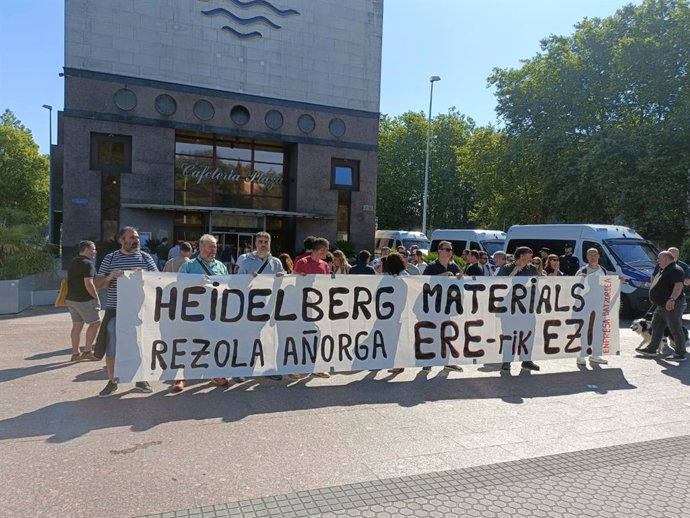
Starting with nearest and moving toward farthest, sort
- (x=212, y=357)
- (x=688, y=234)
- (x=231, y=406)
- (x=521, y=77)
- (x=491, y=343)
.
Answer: (x=231, y=406) → (x=212, y=357) → (x=491, y=343) → (x=688, y=234) → (x=521, y=77)

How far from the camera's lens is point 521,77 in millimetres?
31281

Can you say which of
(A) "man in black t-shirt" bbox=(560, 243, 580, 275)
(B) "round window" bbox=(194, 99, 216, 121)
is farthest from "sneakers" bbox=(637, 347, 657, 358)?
(B) "round window" bbox=(194, 99, 216, 121)

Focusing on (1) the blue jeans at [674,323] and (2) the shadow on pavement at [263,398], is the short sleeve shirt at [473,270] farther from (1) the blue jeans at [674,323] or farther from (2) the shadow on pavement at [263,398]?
(1) the blue jeans at [674,323]

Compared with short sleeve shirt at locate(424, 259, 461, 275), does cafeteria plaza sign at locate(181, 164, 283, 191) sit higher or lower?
higher

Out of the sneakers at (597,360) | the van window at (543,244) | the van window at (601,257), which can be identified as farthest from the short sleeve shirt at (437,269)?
the van window at (543,244)

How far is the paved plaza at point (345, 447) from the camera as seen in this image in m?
3.64

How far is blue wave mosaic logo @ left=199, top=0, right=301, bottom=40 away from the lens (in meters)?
24.2

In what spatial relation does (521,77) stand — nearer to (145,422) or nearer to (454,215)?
(454,215)

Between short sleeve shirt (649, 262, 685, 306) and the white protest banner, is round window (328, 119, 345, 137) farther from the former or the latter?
the white protest banner

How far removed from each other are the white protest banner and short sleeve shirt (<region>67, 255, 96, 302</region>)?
194cm

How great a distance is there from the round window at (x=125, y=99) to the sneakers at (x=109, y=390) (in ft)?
64.1

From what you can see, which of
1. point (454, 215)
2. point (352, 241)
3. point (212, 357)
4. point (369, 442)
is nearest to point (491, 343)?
point (369, 442)

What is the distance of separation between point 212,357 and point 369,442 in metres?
2.18

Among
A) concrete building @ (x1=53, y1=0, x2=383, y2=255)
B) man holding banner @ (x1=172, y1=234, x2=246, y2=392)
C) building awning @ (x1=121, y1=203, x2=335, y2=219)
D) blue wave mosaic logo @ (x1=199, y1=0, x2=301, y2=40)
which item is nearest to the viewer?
man holding banner @ (x1=172, y1=234, x2=246, y2=392)
